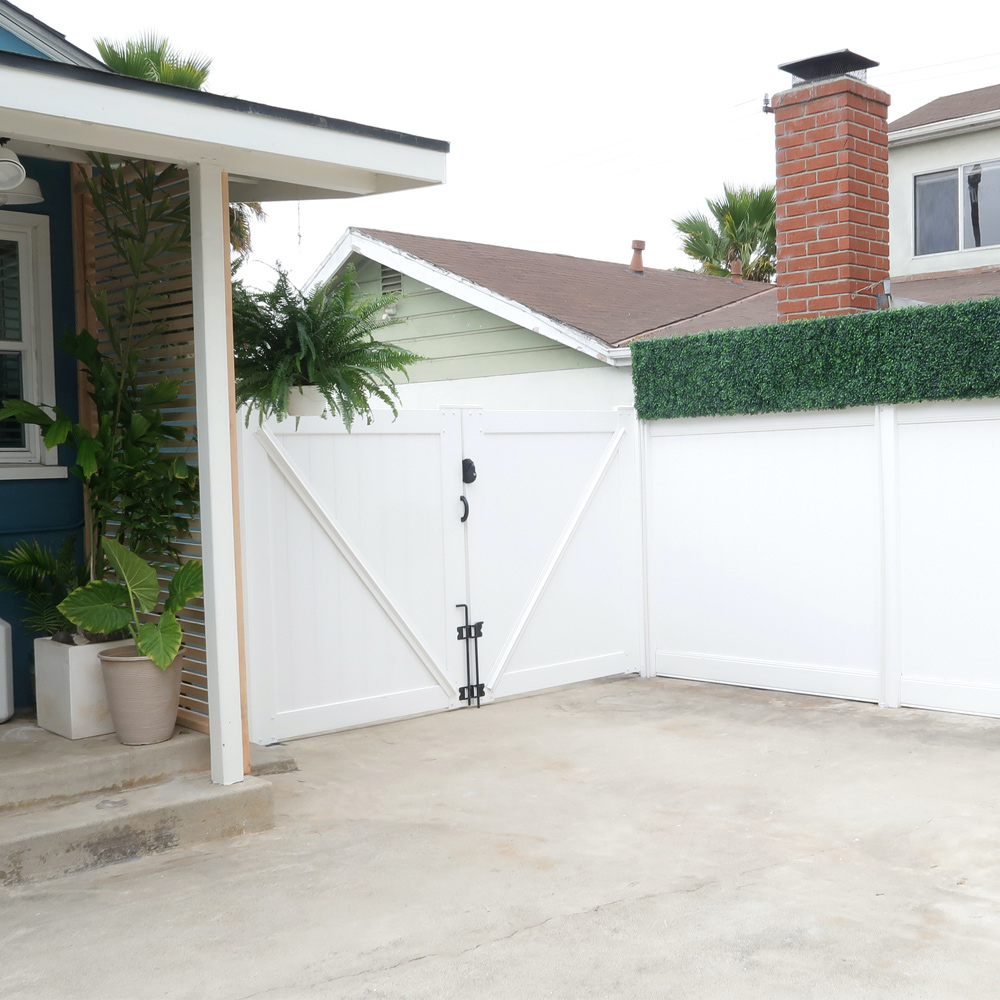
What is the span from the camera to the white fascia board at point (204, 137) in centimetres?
361

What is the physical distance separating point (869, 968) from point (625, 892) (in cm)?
88

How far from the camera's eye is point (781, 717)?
20.5 feet

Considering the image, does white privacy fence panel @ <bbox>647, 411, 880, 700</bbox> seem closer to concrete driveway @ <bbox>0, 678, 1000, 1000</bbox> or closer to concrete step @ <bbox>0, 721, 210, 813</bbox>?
concrete driveway @ <bbox>0, 678, 1000, 1000</bbox>

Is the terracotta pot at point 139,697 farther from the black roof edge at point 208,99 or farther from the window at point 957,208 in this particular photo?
the window at point 957,208

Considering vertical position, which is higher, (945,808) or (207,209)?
(207,209)

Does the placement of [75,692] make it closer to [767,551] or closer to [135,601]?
[135,601]

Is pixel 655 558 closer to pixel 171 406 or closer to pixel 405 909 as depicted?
pixel 171 406

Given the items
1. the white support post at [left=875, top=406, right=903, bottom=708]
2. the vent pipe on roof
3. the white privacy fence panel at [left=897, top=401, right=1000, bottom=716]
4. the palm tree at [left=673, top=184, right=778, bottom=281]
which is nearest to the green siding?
the white support post at [left=875, top=406, right=903, bottom=708]

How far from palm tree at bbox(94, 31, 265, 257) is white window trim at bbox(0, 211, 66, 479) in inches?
156

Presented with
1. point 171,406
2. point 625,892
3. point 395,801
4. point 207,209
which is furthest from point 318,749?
point 207,209

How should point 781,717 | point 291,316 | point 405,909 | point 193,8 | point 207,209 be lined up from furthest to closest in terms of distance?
point 193,8
point 781,717
point 291,316
point 207,209
point 405,909

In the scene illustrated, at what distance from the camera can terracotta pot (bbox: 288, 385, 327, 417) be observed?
5699mm

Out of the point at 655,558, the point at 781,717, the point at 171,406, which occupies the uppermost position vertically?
the point at 171,406

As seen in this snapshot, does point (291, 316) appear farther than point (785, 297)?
No
